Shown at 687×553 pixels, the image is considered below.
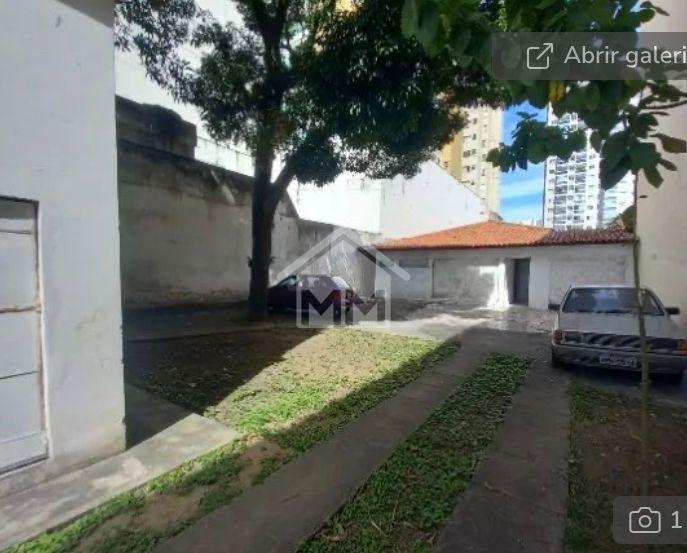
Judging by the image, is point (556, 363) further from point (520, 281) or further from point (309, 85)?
point (520, 281)

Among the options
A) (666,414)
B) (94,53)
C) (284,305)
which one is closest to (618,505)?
(666,414)

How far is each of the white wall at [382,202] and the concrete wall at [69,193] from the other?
12.2 m

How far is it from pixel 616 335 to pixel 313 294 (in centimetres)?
770

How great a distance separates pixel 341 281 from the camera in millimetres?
11523

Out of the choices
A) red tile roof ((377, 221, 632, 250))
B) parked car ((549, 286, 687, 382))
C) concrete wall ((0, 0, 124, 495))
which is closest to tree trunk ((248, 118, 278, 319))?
concrete wall ((0, 0, 124, 495))

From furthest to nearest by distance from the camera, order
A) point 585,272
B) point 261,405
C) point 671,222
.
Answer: point 585,272 < point 671,222 < point 261,405

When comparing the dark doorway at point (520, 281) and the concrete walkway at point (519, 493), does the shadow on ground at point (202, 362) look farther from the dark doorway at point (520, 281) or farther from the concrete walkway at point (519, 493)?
the dark doorway at point (520, 281)

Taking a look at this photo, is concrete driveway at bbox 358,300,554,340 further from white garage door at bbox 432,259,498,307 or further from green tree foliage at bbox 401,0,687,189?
green tree foliage at bbox 401,0,687,189

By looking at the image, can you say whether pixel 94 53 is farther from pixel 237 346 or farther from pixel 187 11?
pixel 187 11

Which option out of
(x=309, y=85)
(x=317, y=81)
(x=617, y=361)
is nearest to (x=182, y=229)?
(x=309, y=85)

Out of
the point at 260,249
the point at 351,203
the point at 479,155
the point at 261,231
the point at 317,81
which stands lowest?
the point at 260,249

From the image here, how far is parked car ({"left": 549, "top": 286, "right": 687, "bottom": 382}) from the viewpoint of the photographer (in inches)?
197

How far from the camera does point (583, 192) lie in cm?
1177

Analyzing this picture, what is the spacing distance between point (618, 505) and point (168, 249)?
34.7ft
